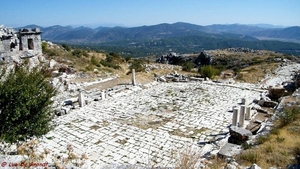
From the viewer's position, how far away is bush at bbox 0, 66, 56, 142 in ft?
22.0

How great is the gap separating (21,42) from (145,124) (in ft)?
56.1

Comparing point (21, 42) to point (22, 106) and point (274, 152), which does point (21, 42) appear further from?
point (274, 152)

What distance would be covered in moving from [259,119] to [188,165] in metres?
9.04

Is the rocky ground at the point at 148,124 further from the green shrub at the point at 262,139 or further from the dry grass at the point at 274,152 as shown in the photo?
the dry grass at the point at 274,152

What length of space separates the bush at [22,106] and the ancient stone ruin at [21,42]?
15.5 meters

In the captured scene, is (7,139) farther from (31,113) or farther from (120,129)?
(120,129)

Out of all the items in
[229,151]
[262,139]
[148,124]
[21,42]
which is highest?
[21,42]

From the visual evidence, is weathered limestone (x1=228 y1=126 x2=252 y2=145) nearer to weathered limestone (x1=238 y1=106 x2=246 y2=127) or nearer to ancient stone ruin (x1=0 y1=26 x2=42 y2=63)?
weathered limestone (x1=238 y1=106 x2=246 y2=127)

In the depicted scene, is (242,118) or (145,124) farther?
(145,124)

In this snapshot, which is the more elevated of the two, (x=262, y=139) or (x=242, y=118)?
(x=262, y=139)

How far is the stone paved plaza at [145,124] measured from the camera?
897cm

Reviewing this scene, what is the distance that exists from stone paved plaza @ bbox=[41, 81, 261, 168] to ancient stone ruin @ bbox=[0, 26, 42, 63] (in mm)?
10967

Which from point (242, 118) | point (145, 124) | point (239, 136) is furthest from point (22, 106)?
point (242, 118)

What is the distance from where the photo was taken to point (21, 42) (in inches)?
894
